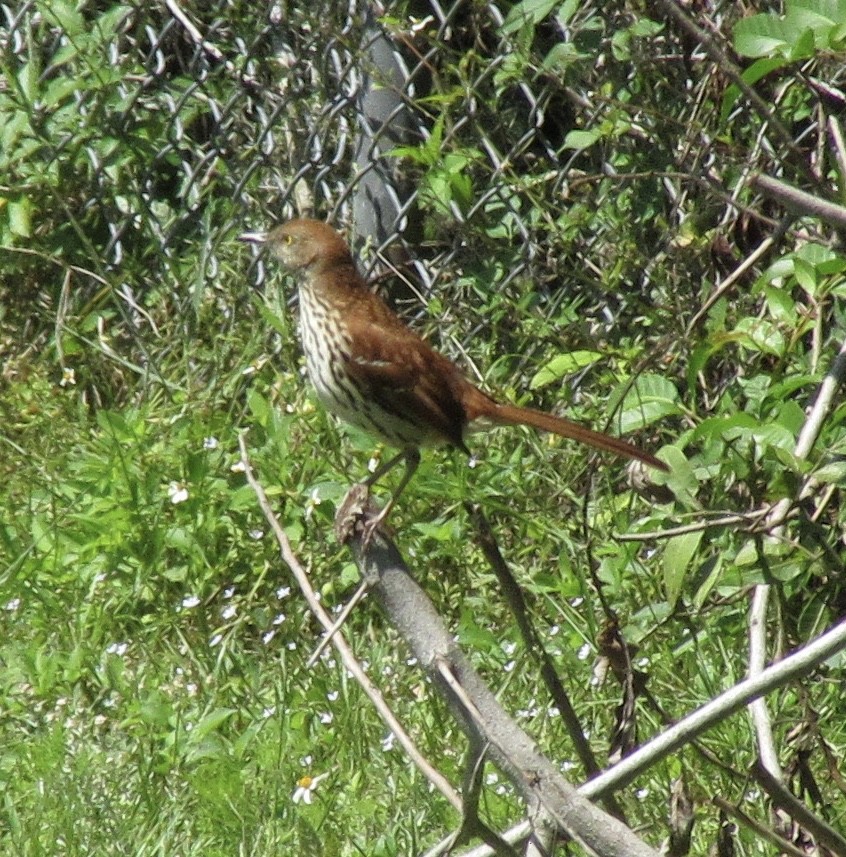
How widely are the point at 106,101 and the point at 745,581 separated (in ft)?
12.9

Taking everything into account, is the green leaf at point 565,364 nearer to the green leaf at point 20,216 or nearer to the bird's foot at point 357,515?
the bird's foot at point 357,515

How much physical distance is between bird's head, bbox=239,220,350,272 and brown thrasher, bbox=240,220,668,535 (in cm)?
5

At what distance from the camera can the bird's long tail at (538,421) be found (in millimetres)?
3498

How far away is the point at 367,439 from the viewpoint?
4840 millimetres

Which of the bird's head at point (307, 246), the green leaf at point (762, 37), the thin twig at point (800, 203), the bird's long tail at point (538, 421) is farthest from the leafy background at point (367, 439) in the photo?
the bird's head at point (307, 246)

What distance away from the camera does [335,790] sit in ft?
11.9

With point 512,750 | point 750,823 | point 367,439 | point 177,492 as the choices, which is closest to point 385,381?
point 367,439

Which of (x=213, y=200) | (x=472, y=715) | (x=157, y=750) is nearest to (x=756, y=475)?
(x=472, y=715)

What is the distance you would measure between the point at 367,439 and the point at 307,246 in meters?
0.80

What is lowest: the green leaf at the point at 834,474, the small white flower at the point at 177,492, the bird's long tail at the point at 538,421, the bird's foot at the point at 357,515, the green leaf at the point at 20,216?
the small white flower at the point at 177,492

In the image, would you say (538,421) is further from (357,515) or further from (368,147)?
(368,147)

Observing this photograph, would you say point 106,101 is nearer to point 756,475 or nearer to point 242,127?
point 242,127

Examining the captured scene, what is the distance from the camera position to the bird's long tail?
3498 mm

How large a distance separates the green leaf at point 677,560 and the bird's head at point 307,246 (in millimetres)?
1823
